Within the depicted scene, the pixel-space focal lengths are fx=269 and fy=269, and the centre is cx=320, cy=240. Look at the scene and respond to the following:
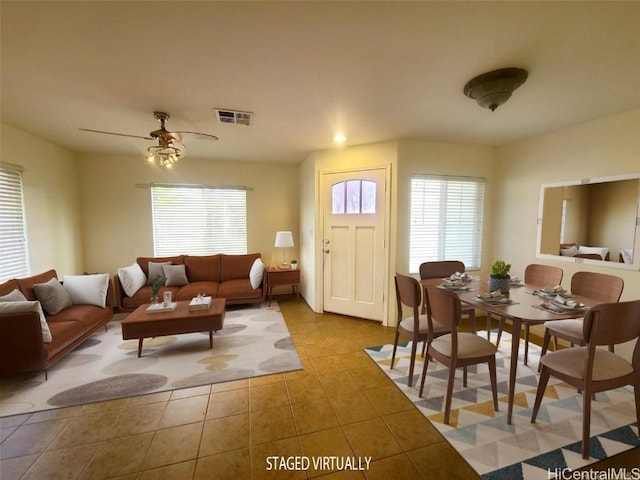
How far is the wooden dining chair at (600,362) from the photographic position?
1.54 meters

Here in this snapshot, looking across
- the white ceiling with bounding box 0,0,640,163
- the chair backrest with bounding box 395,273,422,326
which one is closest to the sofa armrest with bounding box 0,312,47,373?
the white ceiling with bounding box 0,0,640,163

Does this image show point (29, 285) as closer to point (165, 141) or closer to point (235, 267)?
point (165, 141)

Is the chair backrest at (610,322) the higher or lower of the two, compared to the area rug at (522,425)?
higher

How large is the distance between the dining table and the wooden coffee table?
225 cm

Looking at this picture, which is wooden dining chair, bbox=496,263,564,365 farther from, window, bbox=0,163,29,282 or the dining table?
window, bbox=0,163,29,282

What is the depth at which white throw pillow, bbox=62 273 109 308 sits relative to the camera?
3266 millimetres

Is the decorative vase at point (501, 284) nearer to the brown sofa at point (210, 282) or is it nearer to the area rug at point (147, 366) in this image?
the area rug at point (147, 366)

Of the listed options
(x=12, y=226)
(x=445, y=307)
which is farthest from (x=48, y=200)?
(x=445, y=307)

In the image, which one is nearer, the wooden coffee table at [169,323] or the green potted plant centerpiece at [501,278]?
the green potted plant centerpiece at [501,278]

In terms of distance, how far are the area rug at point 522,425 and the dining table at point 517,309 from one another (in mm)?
180

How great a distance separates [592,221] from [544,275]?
2.64 ft

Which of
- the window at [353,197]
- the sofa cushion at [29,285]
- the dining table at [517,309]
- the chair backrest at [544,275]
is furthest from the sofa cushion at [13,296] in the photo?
the chair backrest at [544,275]

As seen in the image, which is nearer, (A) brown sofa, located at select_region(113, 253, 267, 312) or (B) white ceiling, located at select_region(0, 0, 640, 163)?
(B) white ceiling, located at select_region(0, 0, 640, 163)

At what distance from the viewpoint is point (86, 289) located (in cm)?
329
